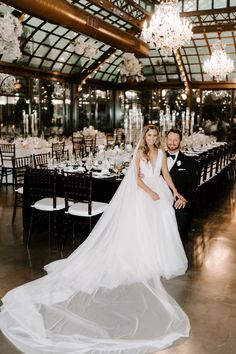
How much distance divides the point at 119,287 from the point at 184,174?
173 cm

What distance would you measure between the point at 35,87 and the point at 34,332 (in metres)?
12.2

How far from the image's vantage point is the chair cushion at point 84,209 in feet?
17.3

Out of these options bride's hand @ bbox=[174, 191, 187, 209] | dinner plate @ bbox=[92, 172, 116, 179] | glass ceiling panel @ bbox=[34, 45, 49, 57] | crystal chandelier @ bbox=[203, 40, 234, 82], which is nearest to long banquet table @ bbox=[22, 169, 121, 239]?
dinner plate @ bbox=[92, 172, 116, 179]

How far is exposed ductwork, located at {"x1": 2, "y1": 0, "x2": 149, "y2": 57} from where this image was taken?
22.6 feet

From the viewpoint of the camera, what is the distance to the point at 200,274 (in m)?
4.64

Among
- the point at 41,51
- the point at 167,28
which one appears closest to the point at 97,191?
the point at 167,28

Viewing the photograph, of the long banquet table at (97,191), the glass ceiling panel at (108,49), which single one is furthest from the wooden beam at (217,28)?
the long banquet table at (97,191)

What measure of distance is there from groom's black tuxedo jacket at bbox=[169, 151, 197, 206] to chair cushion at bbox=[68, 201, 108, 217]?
1.01 metres

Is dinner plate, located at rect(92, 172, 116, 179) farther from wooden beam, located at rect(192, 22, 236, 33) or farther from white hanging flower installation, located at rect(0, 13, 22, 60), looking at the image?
wooden beam, located at rect(192, 22, 236, 33)

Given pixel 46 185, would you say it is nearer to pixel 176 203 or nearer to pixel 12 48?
pixel 176 203

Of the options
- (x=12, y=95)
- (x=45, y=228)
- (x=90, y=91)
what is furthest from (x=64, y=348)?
(x=90, y=91)

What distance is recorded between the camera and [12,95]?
13125mm

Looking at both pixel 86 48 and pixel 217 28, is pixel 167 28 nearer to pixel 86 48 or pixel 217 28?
pixel 86 48

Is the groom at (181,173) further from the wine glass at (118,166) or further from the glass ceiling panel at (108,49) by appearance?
the glass ceiling panel at (108,49)
